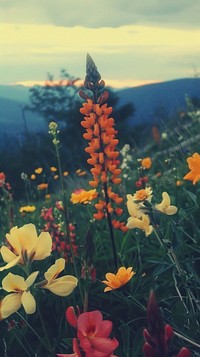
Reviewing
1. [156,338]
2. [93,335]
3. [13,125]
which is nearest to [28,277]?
[93,335]

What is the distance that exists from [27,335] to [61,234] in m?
0.51

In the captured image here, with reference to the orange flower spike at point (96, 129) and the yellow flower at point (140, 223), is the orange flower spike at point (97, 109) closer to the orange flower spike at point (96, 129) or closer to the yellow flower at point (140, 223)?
the orange flower spike at point (96, 129)

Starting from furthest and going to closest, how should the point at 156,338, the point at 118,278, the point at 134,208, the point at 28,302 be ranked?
the point at 134,208 < the point at 118,278 < the point at 28,302 < the point at 156,338

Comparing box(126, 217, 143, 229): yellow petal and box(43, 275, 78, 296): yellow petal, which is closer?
box(43, 275, 78, 296): yellow petal

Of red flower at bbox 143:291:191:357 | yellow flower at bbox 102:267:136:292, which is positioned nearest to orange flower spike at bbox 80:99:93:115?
yellow flower at bbox 102:267:136:292

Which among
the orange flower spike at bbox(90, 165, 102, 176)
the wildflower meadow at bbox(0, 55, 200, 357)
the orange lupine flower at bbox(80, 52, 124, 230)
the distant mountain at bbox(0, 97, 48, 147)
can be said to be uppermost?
the orange lupine flower at bbox(80, 52, 124, 230)

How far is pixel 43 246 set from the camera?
1582 mm

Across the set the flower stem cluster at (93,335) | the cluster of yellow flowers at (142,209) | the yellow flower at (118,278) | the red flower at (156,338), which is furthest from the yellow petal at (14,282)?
the red flower at (156,338)

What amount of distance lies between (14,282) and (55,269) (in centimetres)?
10

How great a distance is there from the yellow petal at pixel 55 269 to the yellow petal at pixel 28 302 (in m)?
0.07

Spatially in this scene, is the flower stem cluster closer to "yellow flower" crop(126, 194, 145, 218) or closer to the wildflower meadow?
the wildflower meadow

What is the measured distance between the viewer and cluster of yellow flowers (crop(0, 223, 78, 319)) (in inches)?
59.7

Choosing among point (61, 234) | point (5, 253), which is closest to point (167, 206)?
point (5, 253)

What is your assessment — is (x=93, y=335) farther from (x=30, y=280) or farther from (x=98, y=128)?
(x=98, y=128)
